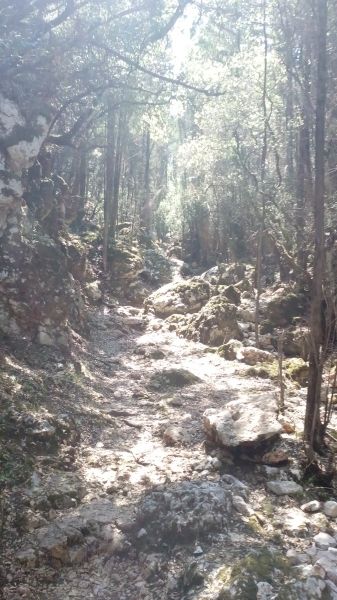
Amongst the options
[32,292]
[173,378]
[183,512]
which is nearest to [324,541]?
[183,512]

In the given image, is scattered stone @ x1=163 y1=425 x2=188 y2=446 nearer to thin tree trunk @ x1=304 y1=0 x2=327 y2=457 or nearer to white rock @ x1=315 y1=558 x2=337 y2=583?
thin tree trunk @ x1=304 y1=0 x2=327 y2=457

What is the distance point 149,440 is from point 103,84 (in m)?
6.44

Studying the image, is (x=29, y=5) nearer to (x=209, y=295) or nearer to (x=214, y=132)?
(x=209, y=295)

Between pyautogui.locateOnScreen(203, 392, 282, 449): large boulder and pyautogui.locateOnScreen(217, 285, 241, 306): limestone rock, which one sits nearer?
pyautogui.locateOnScreen(203, 392, 282, 449): large boulder

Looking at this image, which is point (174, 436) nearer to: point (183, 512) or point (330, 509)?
point (183, 512)

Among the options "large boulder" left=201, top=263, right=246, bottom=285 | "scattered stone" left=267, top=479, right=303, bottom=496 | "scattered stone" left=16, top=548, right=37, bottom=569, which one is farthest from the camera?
"large boulder" left=201, top=263, right=246, bottom=285

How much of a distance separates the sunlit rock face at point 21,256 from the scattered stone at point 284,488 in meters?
4.04

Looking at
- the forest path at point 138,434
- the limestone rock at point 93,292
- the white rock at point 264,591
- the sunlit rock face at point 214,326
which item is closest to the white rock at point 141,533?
the forest path at point 138,434

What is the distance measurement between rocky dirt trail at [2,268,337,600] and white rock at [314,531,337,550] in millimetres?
12

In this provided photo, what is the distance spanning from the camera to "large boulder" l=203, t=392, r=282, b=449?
16.2 ft

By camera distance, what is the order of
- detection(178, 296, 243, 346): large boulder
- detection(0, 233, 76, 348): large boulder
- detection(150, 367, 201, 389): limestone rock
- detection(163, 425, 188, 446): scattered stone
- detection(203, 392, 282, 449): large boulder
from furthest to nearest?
detection(178, 296, 243, 346): large boulder → detection(150, 367, 201, 389): limestone rock → detection(0, 233, 76, 348): large boulder → detection(163, 425, 188, 446): scattered stone → detection(203, 392, 282, 449): large boulder

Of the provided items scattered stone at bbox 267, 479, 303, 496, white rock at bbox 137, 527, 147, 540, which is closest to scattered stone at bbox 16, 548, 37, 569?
white rock at bbox 137, 527, 147, 540

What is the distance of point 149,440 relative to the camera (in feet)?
18.6

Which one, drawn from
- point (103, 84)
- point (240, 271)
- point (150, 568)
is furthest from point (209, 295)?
point (150, 568)
